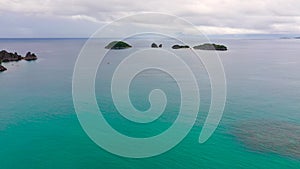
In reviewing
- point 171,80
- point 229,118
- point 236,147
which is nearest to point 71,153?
point 236,147

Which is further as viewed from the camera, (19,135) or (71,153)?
(19,135)

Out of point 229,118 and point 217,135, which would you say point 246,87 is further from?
point 217,135

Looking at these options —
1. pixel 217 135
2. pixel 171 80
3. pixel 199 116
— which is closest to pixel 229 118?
pixel 199 116

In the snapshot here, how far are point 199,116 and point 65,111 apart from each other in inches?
653

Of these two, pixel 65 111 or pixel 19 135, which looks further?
pixel 65 111

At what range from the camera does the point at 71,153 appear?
2611 cm

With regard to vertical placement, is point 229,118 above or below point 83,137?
above

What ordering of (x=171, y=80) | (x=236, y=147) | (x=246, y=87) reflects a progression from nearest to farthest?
(x=236, y=147) < (x=246, y=87) < (x=171, y=80)

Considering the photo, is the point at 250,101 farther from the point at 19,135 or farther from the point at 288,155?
the point at 19,135

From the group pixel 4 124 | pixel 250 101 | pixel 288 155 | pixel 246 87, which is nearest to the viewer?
pixel 288 155

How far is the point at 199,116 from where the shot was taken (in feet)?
114

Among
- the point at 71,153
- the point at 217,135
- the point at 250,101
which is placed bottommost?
the point at 71,153

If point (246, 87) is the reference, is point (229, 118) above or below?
below

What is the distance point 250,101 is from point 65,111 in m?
25.0
